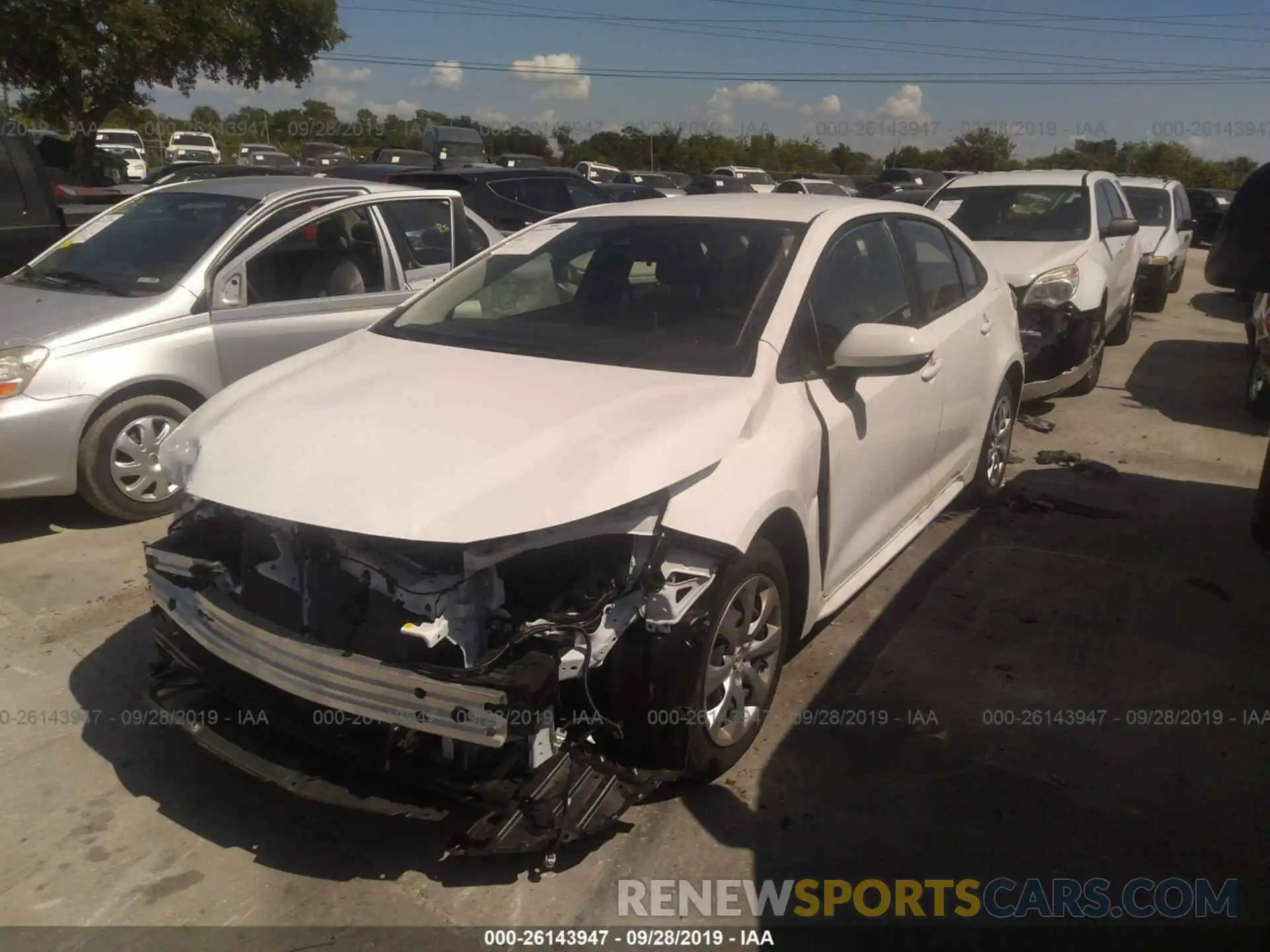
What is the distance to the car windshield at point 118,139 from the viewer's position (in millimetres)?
32531

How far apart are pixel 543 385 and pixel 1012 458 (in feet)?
14.5

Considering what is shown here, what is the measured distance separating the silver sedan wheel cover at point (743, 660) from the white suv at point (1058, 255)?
4.61m

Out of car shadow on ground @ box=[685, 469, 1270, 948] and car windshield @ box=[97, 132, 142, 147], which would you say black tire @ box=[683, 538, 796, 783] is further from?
car windshield @ box=[97, 132, 142, 147]

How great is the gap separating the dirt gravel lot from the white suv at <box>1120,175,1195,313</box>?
900 cm

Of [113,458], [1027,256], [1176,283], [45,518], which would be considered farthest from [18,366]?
[1176,283]

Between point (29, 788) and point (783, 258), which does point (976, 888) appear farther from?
point (29, 788)

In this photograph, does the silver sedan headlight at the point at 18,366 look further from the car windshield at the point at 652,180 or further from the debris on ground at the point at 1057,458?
the car windshield at the point at 652,180

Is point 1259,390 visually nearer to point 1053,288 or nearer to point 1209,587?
point 1053,288

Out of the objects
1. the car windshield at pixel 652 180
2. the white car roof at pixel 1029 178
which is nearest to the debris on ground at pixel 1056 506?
the white car roof at pixel 1029 178

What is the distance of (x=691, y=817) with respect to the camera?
10.1 ft

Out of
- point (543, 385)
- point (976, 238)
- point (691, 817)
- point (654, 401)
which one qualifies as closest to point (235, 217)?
point (543, 385)

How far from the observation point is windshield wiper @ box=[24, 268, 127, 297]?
5.39m

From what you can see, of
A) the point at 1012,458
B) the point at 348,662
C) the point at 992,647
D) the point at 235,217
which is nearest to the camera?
the point at 348,662

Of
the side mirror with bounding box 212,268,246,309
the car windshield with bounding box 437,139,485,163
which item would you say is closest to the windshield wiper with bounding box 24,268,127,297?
the side mirror with bounding box 212,268,246,309
